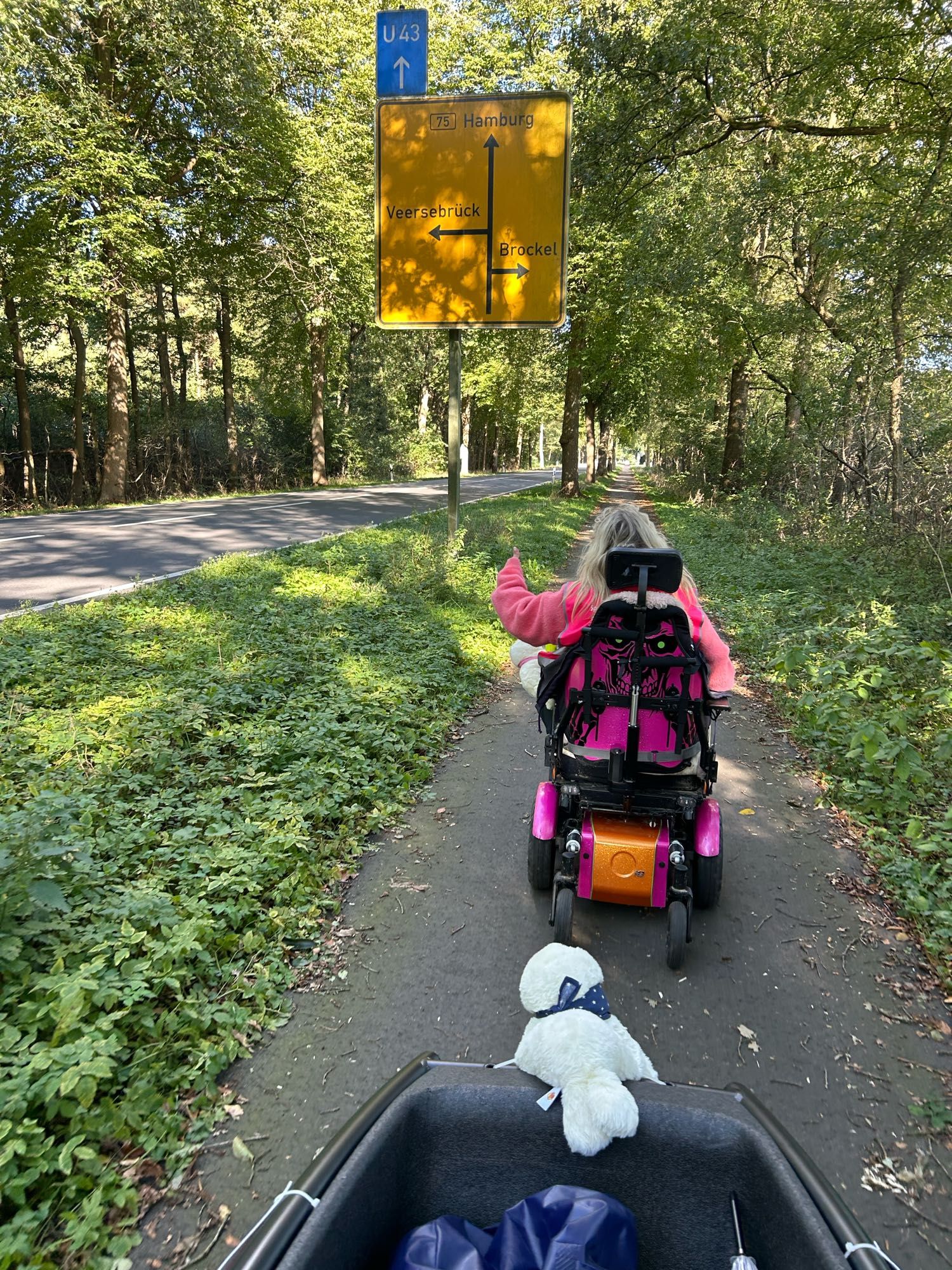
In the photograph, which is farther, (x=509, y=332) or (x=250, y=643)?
(x=509, y=332)

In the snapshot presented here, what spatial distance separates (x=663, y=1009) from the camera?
106 inches

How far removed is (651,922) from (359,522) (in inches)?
516

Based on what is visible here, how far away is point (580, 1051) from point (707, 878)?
62.1 inches

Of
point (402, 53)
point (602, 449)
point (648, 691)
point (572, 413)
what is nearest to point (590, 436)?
point (572, 413)

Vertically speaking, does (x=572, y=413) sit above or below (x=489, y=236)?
below

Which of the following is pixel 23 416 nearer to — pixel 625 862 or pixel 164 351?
pixel 164 351

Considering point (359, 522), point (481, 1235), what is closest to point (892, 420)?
point (359, 522)

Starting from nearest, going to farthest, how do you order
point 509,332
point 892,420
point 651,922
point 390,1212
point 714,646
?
point 390,1212 → point 714,646 → point 651,922 → point 892,420 → point 509,332

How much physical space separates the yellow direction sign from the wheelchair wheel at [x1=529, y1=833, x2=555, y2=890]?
24.3 ft

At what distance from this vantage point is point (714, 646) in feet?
9.56

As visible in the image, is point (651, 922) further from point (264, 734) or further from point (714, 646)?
point (264, 734)

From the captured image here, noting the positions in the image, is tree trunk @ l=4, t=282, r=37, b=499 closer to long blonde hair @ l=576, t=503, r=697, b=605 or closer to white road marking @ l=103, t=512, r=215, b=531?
white road marking @ l=103, t=512, r=215, b=531

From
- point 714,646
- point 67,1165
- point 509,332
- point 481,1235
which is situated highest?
point 509,332

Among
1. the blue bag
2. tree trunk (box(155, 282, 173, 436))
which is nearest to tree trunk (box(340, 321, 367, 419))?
tree trunk (box(155, 282, 173, 436))
